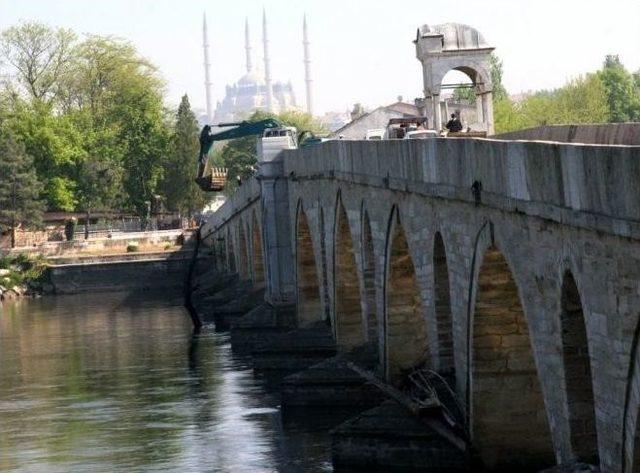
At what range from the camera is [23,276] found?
290 feet

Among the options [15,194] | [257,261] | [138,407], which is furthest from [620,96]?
[138,407]

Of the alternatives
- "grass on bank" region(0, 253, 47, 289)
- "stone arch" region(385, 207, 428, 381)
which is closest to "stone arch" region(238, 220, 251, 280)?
"grass on bank" region(0, 253, 47, 289)

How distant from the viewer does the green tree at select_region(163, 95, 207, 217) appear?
113m

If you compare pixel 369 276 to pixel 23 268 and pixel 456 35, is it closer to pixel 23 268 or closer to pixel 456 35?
pixel 456 35

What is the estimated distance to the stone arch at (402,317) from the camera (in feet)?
96.9

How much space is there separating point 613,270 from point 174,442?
17848 mm

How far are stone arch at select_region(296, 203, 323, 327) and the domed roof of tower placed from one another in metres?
6.47

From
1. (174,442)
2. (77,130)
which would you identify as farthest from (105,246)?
(174,442)

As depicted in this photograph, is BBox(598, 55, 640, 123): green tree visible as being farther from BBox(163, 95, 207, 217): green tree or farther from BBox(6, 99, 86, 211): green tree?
BBox(6, 99, 86, 211): green tree

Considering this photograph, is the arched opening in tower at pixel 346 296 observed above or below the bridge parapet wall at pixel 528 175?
below

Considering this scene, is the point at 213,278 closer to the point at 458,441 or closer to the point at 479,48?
the point at 479,48

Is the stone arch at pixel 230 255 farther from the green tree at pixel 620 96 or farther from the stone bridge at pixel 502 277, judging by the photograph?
the stone bridge at pixel 502 277

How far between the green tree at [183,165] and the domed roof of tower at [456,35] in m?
64.6

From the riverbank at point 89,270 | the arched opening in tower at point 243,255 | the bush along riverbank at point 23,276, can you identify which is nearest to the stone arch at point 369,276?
the arched opening in tower at point 243,255
